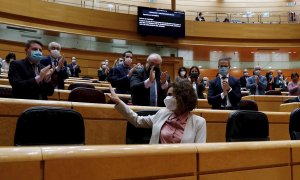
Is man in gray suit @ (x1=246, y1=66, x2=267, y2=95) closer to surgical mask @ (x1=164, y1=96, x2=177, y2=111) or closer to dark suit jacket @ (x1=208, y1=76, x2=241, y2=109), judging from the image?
dark suit jacket @ (x1=208, y1=76, x2=241, y2=109)

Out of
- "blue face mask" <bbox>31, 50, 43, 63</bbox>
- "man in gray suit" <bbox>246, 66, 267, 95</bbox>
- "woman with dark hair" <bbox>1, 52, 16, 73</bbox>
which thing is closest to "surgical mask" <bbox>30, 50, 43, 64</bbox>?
"blue face mask" <bbox>31, 50, 43, 63</bbox>

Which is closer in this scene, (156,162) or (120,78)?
(156,162)

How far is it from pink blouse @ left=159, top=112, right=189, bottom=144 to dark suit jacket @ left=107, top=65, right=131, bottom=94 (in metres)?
2.37

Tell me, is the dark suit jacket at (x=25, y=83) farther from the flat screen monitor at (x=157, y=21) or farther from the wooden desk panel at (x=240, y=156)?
the flat screen monitor at (x=157, y=21)

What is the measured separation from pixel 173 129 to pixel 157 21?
30.0 ft

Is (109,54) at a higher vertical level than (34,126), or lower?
higher

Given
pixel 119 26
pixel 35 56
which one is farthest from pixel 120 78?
pixel 119 26

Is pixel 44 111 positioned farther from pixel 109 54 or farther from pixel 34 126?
pixel 109 54

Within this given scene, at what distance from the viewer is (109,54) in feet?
37.4

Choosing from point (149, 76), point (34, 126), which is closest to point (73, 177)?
point (34, 126)

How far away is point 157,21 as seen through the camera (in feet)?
36.0

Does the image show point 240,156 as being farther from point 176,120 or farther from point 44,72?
point 44,72

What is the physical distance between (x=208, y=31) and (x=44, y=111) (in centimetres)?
1080

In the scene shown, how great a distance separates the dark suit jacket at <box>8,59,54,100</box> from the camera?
2.81 metres
